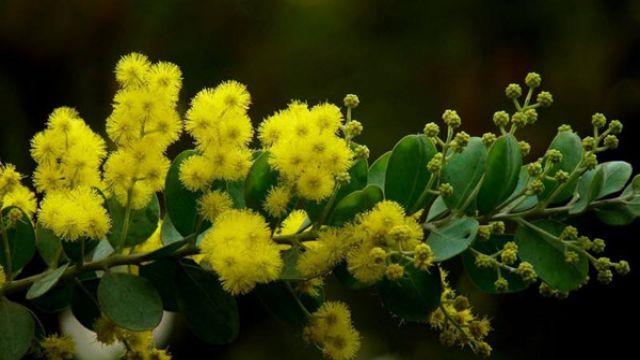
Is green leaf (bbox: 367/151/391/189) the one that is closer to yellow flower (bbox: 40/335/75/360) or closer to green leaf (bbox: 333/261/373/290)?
green leaf (bbox: 333/261/373/290)

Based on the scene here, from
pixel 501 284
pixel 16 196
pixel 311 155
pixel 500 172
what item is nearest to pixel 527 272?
pixel 501 284

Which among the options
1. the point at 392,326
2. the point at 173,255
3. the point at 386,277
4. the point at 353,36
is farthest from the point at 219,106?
the point at 353,36

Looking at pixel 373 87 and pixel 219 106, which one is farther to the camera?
pixel 373 87

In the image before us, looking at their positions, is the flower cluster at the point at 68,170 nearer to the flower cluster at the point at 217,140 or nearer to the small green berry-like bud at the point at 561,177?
the flower cluster at the point at 217,140

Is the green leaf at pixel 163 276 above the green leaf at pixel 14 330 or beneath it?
above

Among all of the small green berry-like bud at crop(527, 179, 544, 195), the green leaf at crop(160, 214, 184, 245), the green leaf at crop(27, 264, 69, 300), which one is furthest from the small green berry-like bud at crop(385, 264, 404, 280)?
the green leaf at crop(27, 264, 69, 300)

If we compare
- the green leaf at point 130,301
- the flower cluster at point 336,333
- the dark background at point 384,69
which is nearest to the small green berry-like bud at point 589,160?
the flower cluster at point 336,333

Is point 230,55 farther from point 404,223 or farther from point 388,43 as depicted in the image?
point 404,223

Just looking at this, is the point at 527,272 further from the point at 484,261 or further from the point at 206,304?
the point at 206,304
